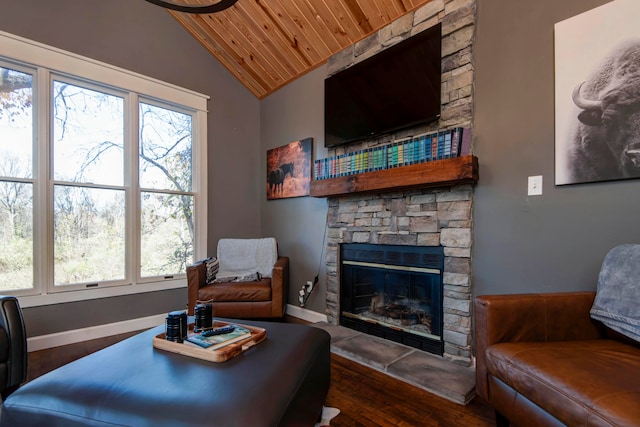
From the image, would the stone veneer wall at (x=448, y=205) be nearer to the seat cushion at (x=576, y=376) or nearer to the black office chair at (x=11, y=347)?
the seat cushion at (x=576, y=376)

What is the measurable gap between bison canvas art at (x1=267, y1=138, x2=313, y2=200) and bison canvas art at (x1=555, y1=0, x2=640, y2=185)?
2140 millimetres

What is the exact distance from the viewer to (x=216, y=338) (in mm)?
1325

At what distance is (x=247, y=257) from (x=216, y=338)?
6.64 feet

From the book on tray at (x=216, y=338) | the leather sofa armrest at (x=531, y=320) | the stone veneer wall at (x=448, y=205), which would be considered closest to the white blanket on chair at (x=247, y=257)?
the stone veneer wall at (x=448, y=205)

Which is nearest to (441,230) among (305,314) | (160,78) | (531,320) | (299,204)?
(531,320)

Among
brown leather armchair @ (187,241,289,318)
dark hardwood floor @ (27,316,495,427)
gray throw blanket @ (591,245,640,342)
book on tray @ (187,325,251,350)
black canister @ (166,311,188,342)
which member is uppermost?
gray throw blanket @ (591,245,640,342)

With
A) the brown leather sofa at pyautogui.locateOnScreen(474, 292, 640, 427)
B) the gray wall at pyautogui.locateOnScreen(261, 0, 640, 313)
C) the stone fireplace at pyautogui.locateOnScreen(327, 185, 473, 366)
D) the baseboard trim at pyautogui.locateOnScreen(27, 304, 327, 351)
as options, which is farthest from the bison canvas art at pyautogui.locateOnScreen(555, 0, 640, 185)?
the baseboard trim at pyautogui.locateOnScreen(27, 304, 327, 351)

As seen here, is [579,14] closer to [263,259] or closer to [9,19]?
[263,259]

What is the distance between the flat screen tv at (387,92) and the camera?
2.20 meters

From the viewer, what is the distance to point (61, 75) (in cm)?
259

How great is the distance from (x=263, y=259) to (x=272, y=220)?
61 cm

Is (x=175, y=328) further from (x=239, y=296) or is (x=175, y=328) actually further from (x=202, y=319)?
(x=239, y=296)

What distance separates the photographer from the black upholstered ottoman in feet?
2.84

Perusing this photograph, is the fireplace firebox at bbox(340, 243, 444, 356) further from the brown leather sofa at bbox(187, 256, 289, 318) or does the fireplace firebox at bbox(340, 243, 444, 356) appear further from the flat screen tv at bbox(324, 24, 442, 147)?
the flat screen tv at bbox(324, 24, 442, 147)
